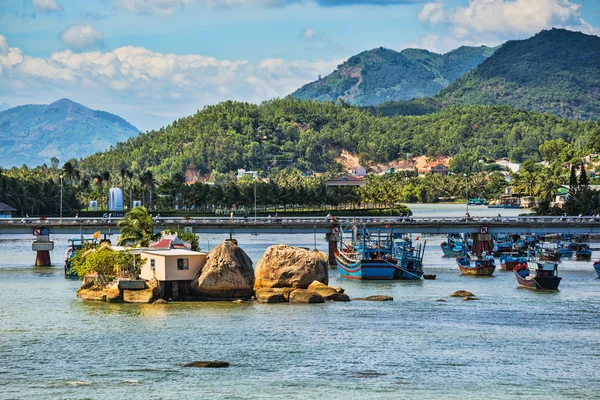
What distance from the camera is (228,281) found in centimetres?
8088

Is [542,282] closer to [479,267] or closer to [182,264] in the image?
[479,267]

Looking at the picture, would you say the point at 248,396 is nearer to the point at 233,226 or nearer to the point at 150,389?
the point at 150,389

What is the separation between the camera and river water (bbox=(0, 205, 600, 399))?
170ft

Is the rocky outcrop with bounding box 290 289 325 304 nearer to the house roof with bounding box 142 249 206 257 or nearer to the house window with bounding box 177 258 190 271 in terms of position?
the house roof with bounding box 142 249 206 257

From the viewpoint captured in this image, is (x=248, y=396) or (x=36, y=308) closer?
(x=248, y=396)

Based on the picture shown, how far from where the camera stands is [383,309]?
80062 mm

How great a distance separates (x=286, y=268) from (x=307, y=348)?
20.8 meters

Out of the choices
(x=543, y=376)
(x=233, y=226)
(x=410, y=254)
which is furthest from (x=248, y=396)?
(x=233, y=226)

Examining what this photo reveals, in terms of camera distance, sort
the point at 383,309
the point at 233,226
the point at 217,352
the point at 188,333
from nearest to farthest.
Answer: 1. the point at 217,352
2. the point at 188,333
3. the point at 383,309
4. the point at 233,226

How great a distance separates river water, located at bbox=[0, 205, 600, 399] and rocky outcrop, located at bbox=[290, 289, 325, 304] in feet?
3.76

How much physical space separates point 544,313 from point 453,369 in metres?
25.7

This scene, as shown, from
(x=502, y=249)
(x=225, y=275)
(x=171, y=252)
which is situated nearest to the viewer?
(x=225, y=275)

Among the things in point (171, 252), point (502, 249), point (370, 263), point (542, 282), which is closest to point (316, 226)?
point (370, 263)

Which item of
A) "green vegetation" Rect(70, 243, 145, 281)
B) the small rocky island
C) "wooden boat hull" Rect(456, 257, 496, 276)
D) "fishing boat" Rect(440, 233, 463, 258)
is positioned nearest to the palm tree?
"green vegetation" Rect(70, 243, 145, 281)
